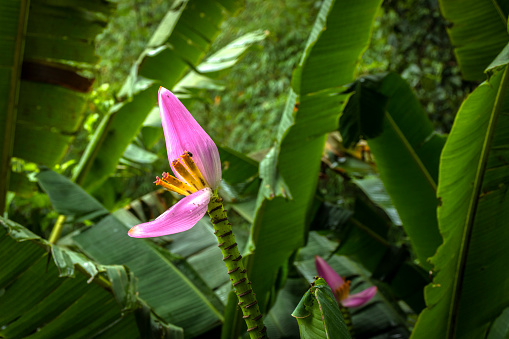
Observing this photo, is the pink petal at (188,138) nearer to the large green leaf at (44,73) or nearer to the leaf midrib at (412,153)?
the leaf midrib at (412,153)

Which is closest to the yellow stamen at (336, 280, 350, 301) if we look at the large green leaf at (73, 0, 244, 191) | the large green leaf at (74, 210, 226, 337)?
the large green leaf at (74, 210, 226, 337)

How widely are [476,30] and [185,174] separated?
Result: 85 centimetres

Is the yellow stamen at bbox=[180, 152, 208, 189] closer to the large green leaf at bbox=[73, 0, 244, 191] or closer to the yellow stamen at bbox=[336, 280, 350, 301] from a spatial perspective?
the yellow stamen at bbox=[336, 280, 350, 301]

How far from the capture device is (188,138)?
0.42 m

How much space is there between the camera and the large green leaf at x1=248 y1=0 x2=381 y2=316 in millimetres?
948

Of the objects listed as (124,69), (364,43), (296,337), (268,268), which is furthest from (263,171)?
(124,69)

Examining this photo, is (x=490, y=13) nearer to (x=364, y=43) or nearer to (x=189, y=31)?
(x=364, y=43)

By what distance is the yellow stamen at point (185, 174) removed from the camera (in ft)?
1.35

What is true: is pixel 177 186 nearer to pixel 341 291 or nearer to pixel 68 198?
pixel 341 291

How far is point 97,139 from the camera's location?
4.77ft

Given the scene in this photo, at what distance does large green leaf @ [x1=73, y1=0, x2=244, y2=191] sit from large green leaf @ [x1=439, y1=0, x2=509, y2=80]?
0.73 m

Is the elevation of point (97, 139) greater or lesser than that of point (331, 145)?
greater

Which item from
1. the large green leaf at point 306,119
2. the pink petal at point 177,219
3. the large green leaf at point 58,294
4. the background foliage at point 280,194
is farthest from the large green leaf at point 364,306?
the pink petal at point 177,219

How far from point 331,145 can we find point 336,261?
1.15ft
